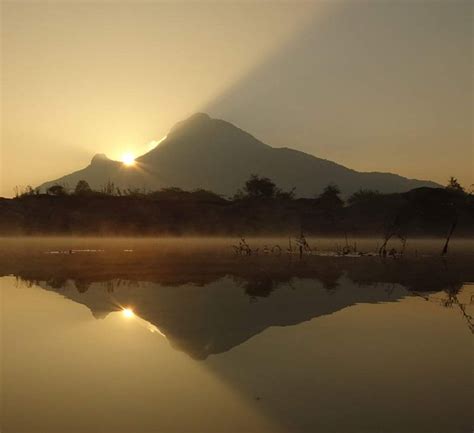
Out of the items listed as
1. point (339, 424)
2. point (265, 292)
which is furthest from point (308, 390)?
point (265, 292)

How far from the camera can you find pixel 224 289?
A: 1844cm

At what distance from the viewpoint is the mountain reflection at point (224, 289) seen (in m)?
12.2

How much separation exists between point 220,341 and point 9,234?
323 ft

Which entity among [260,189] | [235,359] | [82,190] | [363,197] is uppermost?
[260,189]

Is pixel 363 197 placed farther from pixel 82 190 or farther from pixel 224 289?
pixel 224 289

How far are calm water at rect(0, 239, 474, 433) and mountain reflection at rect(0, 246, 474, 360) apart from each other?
0.09 meters

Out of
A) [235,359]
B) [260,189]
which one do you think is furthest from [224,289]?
[260,189]

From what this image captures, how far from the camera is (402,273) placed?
24656 millimetres

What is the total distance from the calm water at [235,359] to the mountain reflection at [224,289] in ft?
0.29

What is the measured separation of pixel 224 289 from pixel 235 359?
908cm

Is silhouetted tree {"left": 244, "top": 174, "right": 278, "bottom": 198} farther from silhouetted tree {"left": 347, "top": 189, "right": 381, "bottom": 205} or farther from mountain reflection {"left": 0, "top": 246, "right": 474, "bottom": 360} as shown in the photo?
mountain reflection {"left": 0, "top": 246, "right": 474, "bottom": 360}

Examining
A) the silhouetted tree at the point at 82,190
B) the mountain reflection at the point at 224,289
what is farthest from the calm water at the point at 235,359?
the silhouetted tree at the point at 82,190

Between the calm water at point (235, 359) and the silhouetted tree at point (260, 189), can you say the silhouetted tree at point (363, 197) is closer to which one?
the silhouetted tree at point (260, 189)

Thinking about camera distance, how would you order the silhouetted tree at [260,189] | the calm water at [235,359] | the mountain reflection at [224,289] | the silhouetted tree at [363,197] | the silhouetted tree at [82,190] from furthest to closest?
1. the silhouetted tree at [363,197]
2. the silhouetted tree at [260,189]
3. the silhouetted tree at [82,190]
4. the mountain reflection at [224,289]
5. the calm water at [235,359]
